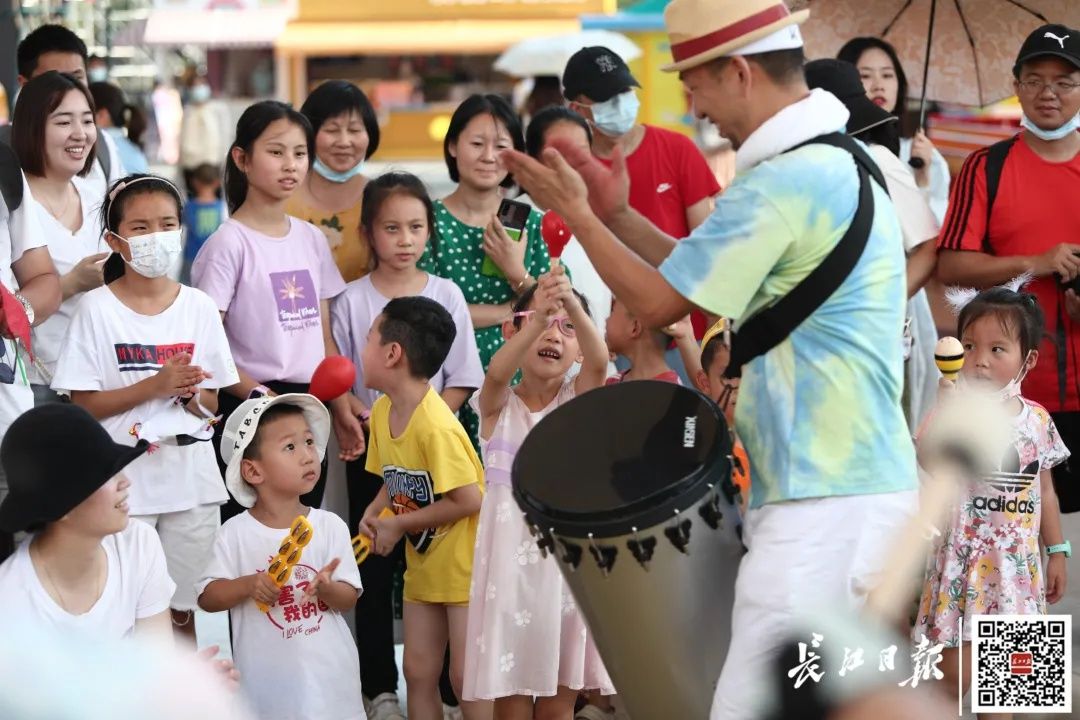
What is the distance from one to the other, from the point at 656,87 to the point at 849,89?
39.8 feet

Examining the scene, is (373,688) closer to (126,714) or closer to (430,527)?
(430,527)

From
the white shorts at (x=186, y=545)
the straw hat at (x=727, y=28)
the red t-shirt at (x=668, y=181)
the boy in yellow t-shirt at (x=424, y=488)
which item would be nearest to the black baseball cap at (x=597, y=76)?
the red t-shirt at (x=668, y=181)

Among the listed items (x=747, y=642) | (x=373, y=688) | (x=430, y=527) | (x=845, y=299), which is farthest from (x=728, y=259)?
(x=373, y=688)

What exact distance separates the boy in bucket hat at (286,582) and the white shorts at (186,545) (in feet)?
1.28

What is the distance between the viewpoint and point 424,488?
15.3 feet

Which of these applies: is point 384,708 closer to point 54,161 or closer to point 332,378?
point 332,378

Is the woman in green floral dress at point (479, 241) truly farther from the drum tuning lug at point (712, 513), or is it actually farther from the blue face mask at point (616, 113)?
the drum tuning lug at point (712, 513)

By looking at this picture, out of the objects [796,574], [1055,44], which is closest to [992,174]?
[1055,44]

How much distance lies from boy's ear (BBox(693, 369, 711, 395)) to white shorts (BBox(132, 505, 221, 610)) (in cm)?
165

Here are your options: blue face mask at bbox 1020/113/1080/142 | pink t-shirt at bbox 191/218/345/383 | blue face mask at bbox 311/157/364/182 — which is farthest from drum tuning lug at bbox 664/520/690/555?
blue face mask at bbox 311/157/364/182

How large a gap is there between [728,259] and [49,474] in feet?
5.53

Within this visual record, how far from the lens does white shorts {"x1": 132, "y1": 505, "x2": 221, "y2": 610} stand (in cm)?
478

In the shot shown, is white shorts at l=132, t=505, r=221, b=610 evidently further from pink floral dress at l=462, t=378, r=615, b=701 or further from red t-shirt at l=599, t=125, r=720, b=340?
red t-shirt at l=599, t=125, r=720, b=340

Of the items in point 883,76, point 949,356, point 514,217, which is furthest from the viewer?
point 883,76
